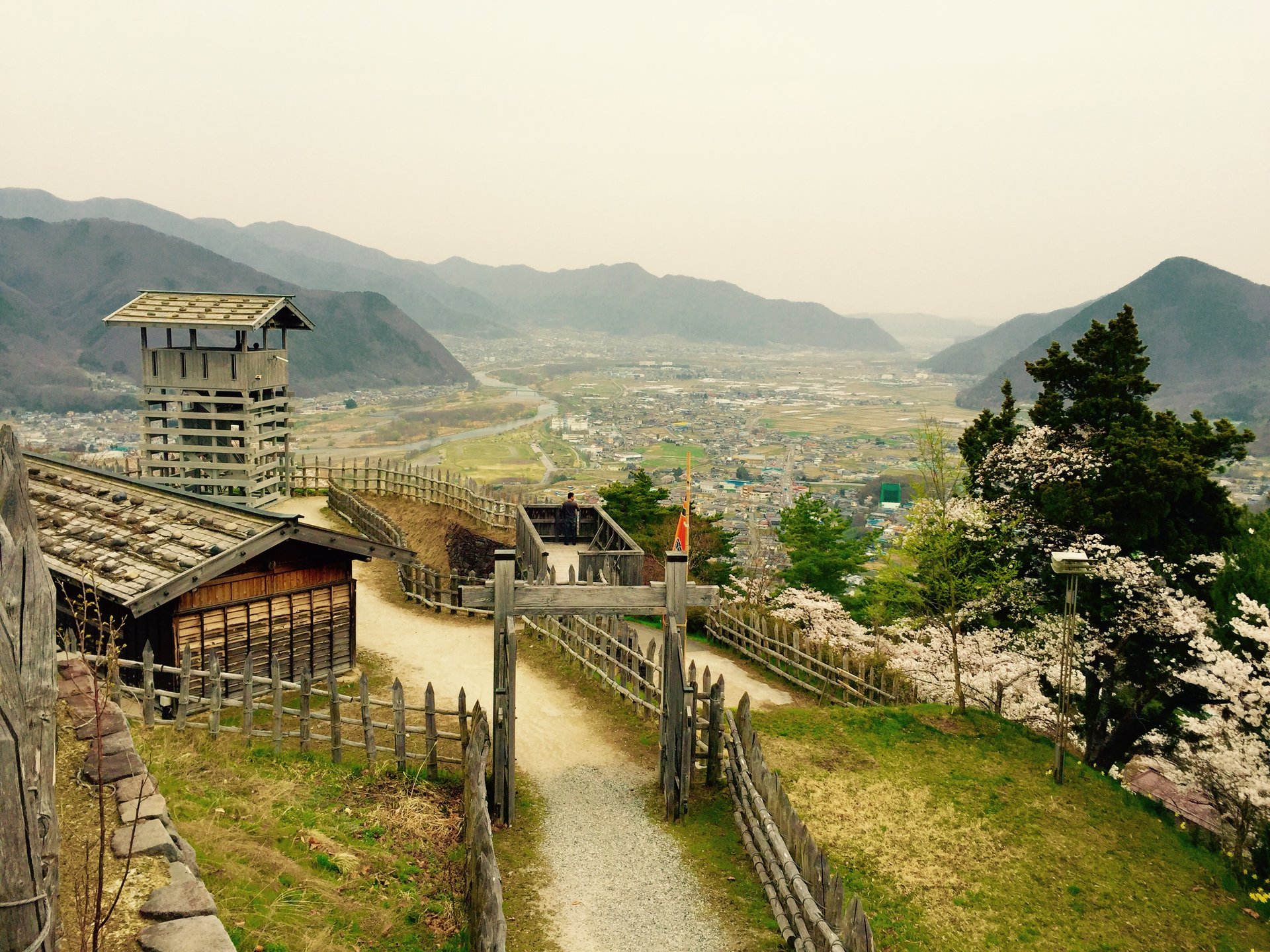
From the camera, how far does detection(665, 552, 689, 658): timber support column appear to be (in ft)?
34.9

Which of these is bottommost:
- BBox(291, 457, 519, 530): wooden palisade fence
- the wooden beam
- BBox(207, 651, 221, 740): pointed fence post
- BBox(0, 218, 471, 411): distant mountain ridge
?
BBox(207, 651, 221, 740): pointed fence post

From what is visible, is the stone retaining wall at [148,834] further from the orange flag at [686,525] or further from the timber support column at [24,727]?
the orange flag at [686,525]

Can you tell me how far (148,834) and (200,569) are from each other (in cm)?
674

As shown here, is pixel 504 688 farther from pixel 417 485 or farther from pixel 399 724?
pixel 417 485

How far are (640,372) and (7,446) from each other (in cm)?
18044

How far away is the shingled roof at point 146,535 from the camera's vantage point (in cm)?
1206

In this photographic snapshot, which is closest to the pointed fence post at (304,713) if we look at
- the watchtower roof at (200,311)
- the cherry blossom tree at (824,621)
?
the cherry blossom tree at (824,621)

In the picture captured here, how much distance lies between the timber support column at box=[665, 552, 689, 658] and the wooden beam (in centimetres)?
11

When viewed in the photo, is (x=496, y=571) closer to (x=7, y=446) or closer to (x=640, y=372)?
(x=7, y=446)

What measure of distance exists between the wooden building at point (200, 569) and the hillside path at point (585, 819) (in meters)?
2.09

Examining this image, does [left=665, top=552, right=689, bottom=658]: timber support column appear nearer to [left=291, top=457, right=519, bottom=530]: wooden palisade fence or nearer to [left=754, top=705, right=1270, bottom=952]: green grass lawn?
[left=754, top=705, right=1270, bottom=952]: green grass lawn

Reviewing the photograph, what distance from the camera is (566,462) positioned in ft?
241

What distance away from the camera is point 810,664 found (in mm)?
17328

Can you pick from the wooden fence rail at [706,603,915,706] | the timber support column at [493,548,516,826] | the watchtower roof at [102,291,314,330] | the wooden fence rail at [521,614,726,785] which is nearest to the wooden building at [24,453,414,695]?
the wooden fence rail at [521,614,726,785]
